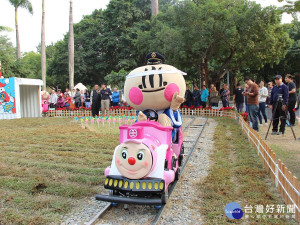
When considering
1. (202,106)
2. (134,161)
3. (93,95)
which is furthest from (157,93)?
(202,106)

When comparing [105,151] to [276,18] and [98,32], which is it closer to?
[276,18]

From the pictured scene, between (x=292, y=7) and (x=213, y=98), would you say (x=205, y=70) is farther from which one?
(x=292, y=7)

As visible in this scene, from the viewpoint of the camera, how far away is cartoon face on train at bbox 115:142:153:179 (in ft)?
14.0

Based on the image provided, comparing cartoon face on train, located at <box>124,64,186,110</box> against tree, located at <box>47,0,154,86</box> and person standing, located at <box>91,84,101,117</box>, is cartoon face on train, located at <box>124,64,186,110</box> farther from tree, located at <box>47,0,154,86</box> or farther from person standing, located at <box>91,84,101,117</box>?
tree, located at <box>47,0,154,86</box>

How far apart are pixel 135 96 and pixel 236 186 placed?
8.13 ft

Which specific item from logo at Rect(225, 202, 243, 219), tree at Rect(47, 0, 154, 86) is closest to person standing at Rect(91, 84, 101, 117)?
logo at Rect(225, 202, 243, 219)

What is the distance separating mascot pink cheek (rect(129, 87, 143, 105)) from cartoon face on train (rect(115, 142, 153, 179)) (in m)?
1.37

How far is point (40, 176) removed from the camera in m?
5.89

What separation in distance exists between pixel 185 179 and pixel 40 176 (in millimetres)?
2918

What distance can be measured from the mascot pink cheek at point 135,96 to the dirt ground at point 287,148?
10.9 feet

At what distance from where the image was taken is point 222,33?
1834 cm

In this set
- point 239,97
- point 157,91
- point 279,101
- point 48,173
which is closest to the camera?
point 157,91

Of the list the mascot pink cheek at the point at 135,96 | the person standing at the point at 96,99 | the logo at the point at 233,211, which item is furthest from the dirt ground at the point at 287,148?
the person standing at the point at 96,99

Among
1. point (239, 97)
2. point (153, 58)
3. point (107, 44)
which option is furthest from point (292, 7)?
point (107, 44)
